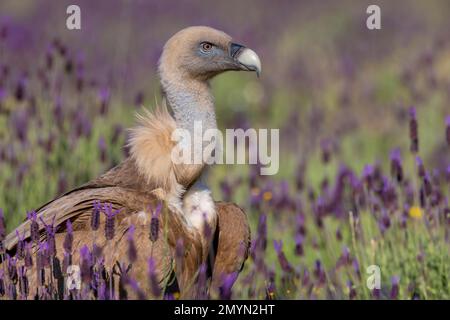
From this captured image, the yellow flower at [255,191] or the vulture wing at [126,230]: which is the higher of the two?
the yellow flower at [255,191]

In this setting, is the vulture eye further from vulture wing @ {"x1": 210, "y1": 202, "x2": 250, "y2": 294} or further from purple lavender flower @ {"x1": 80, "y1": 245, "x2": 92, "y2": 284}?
purple lavender flower @ {"x1": 80, "y1": 245, "x2": 92, "y2": 284}

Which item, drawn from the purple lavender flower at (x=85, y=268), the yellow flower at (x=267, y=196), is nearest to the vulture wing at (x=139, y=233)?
the purple lavender flower at (x=85, y=268)

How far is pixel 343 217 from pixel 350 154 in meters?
2.75

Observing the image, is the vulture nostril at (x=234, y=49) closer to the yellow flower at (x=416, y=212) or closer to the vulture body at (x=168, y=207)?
the vulture body at (x=168, y=207)

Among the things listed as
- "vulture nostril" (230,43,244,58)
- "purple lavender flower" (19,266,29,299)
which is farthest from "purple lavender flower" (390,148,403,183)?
"purple lavender flower" (19,266,29,299)

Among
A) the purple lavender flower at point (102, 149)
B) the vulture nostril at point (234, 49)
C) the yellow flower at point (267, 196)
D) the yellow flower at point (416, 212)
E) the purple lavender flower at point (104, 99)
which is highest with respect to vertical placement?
the vulture nostril at point (234, 49)

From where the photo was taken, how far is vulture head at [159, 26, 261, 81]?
5027mm

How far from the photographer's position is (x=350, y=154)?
898 centimetres

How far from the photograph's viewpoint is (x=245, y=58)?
16.7ft

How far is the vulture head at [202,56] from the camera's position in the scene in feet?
16.5

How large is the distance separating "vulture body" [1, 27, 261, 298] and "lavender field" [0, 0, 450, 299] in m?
0.20

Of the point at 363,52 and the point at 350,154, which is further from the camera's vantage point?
the point at 363,52
